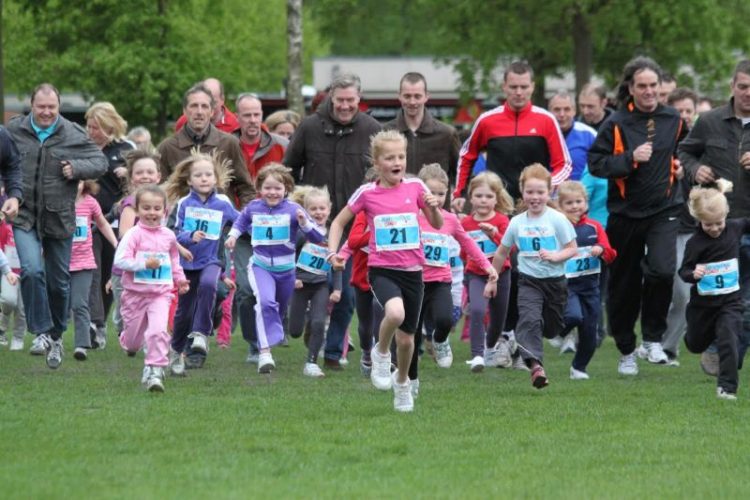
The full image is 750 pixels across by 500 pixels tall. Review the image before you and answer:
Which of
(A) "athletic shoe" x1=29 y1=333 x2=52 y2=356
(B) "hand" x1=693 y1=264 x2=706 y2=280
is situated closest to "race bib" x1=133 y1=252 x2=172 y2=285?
(A) "athletic shoe" x1=29 y1=333 x2=52 y2=356

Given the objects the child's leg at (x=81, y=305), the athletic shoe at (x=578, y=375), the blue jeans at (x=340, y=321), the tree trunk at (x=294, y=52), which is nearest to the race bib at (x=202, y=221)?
the blue jeans at (x=340, y=321)

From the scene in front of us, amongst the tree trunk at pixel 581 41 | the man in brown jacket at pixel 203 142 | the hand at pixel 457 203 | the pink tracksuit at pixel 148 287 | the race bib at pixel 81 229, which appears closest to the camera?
the pink tracksuit at pixel 148 287

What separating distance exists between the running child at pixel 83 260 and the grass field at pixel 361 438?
1414mm

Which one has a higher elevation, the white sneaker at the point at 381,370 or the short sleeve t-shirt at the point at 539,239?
the short sleeve t-shirt at the point at 539,239

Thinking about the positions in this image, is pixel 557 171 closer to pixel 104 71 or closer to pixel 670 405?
pixel 670 405

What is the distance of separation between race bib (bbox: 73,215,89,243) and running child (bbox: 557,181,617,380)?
4.69 metres

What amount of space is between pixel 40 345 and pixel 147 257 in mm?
3048

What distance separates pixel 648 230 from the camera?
46.1 feet

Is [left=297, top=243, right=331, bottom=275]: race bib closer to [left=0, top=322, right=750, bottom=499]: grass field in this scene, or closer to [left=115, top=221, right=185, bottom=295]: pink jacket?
[left=0, top=322, right=750, bottom=499]: grass field

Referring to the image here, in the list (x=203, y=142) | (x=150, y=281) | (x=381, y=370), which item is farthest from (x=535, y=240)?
(x=203, y=142)

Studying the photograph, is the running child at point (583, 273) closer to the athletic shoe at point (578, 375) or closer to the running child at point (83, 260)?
the athletic shoe at point (578, 375)

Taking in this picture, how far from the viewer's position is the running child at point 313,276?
14.4m

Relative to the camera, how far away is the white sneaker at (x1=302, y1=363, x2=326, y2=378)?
46.0 ft

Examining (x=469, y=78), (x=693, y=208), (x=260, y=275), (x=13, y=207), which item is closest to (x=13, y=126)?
(x=13, y=207)
